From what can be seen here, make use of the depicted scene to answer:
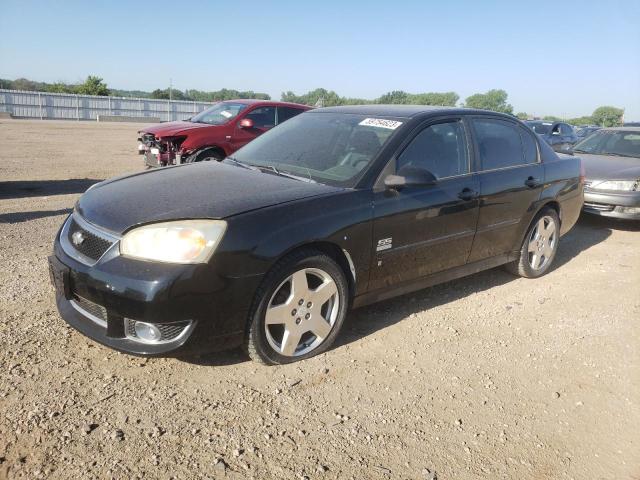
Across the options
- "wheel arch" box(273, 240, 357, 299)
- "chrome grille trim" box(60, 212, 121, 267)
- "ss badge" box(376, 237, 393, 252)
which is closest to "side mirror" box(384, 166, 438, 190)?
"ss badge" box(376, 237, 393, 252)

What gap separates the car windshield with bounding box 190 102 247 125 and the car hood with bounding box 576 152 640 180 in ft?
20.4

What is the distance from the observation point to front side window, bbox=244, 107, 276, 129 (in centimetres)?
1041

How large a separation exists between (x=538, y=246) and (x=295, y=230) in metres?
3.10

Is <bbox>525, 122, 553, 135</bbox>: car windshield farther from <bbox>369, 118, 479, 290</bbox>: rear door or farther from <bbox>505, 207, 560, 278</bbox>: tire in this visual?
<bbox>369, 118, 479, 290</bbox>: rear door

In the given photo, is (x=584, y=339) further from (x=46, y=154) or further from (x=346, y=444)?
(x=46, y=154)

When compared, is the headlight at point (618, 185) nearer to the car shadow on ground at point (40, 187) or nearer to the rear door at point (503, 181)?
the rear door at point (503, 181)

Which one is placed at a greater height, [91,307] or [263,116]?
[263,116]

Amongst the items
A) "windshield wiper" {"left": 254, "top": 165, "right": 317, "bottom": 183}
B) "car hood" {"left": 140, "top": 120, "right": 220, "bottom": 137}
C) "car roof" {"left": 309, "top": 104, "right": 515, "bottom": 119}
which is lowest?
"windshield wiper" {"left": 254, "top": 165, "right": 317, "bottom": 183}

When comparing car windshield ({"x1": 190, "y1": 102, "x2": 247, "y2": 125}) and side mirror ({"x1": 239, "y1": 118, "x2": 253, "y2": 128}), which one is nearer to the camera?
side mirror ({"x1": 239, "y1": 118, "x2": 253, "y2": 128})

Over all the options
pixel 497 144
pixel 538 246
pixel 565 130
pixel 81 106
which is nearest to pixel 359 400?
pixel 497 144

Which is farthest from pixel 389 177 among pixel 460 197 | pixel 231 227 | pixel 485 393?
pixel 485 393

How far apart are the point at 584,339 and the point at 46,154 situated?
14.0 meters

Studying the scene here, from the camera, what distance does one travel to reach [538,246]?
5.17 meters

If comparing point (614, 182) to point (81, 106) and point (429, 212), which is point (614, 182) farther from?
point (81, 106)
